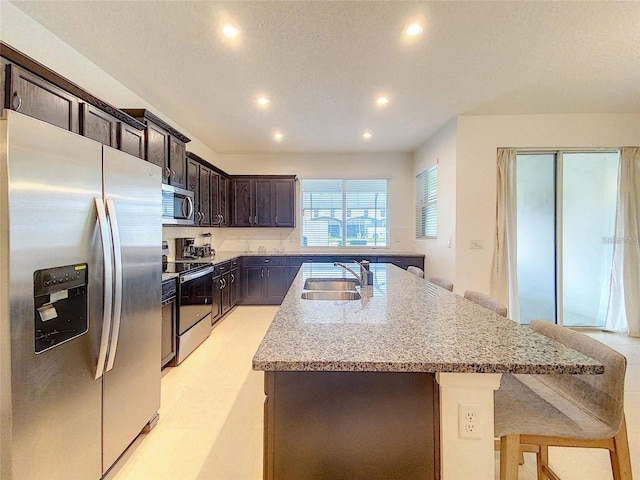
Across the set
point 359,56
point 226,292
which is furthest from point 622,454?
point 226,292

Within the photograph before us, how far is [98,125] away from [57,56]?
0.74 metres

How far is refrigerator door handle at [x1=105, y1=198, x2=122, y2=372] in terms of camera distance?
154cm

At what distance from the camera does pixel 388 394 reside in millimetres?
1077

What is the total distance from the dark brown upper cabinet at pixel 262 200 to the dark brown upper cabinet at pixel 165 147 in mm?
1871

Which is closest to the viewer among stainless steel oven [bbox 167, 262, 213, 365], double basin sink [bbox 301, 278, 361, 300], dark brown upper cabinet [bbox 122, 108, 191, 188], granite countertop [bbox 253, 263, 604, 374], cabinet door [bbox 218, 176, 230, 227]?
granite countertop [bbox 253, 263, 604, 374]

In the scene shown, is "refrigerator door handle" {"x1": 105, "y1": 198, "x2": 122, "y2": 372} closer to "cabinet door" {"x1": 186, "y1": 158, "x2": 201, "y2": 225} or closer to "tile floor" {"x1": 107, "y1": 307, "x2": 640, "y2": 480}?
"tile floor" {"x1": 107, "y1": 307, "x2": 640, "y2": 480}

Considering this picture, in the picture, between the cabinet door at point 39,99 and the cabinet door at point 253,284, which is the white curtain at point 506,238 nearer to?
the cabinet door at point 253,284

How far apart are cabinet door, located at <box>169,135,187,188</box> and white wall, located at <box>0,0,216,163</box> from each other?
0.54 meters

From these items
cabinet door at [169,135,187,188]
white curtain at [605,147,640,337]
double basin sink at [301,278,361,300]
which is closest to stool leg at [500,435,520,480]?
double basin sink at [301,278,361,300]

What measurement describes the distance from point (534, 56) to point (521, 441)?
2862mm

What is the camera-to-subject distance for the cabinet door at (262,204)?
5.51 m

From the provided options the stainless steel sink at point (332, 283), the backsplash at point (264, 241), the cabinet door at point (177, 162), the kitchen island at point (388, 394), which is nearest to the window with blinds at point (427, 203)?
the backsplash at point (264, 241)

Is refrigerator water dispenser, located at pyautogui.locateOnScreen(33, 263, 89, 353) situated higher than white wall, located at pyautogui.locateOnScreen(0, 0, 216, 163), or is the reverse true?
white wall, located at pyautogui.locateOnScreen(0, 0, 216, 163)

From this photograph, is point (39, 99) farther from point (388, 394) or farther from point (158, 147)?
point (388, 394)
